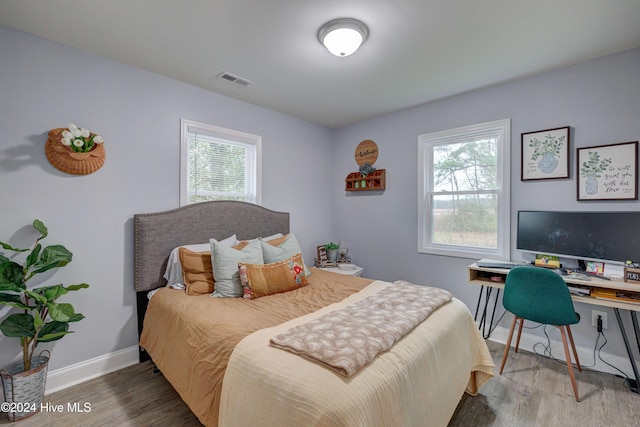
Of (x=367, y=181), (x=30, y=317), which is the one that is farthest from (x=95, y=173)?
(x=367, y=181)

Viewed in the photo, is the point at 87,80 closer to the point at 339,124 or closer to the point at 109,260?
the point at 109,260

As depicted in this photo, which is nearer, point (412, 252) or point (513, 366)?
point (513, 366)

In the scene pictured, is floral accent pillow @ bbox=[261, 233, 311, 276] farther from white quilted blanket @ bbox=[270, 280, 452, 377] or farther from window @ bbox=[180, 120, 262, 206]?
white quilted blanket @ bbox=[270, 280, 452, 377]

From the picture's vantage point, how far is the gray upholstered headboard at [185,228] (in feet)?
7.89

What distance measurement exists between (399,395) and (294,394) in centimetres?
46

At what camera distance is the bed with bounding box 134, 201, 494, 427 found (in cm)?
111

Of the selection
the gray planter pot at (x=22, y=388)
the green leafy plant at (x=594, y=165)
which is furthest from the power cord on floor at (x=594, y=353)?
the gray planter pot at (x=22, y=388)

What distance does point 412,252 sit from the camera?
3.45 metres

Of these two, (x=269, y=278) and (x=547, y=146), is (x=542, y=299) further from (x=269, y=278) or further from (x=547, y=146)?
(x=269, y=278)

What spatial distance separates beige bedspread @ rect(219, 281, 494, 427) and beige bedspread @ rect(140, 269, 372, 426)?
0.40 ft

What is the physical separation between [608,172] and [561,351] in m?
1.56

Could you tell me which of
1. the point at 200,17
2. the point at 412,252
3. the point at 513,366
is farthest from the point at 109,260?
the point at 513,366

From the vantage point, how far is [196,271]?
2336 millimetres

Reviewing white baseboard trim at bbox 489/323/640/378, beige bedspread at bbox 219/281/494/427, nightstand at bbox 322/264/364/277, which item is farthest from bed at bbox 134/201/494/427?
white baseboard trim at bbox 489/323/640/378
